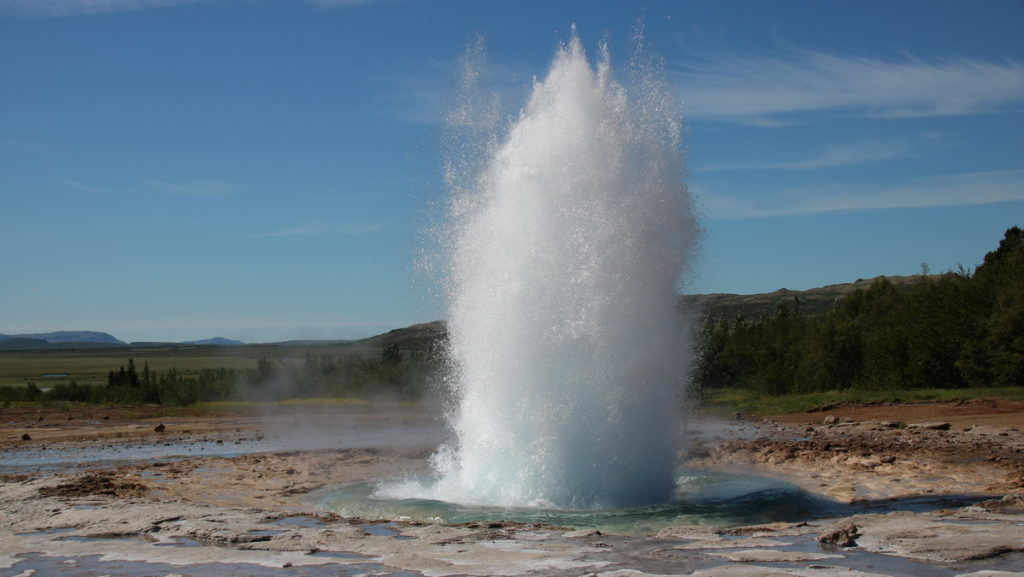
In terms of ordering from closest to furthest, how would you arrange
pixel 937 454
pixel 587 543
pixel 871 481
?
1. pixel 587 543
2. pixel 871 481
3. pixel 937 454

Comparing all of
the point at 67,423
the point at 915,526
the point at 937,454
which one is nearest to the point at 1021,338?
the point at 937,454

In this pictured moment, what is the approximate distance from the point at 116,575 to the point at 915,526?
29.2ft

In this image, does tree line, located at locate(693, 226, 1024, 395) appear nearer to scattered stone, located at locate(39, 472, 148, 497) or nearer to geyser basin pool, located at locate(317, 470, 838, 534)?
geyser basin pool, located at locate(317, 470, 838, 534)

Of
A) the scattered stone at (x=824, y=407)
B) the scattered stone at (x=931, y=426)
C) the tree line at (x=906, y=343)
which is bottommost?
the scattered stone at (x=824, y=407)

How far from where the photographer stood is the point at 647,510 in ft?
42.3

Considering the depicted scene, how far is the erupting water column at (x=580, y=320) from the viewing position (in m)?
13.7

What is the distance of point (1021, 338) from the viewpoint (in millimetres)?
35531

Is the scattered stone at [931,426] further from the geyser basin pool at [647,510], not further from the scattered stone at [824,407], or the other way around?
→ the geyser basin pool at [647,510]

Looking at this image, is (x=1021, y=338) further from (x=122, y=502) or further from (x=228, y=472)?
(x=122, y=502)

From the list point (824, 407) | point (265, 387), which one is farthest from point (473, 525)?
point (265, 387)

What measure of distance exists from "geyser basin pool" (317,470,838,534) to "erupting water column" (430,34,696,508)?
1.83ft

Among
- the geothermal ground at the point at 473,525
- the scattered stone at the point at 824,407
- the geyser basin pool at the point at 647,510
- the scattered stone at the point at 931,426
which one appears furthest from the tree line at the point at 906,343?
the geyser basin pool at the point at 647,510

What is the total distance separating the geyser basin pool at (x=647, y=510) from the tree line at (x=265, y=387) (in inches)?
1488

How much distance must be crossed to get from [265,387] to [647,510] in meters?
52.9
